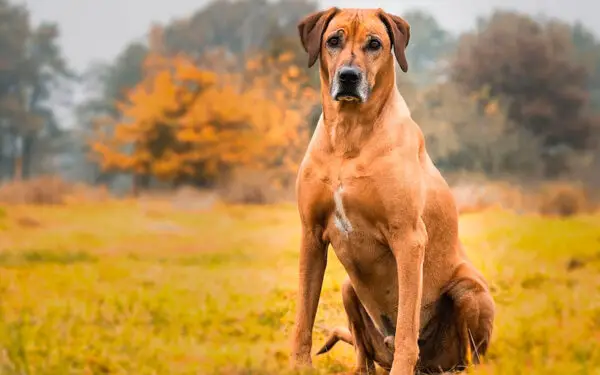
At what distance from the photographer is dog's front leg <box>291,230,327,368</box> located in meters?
4.37

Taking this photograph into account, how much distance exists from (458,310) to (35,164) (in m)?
11.6

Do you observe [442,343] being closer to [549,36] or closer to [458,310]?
[458,310]

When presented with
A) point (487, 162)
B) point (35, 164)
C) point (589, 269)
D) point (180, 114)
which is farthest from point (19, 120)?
point (589, 269)

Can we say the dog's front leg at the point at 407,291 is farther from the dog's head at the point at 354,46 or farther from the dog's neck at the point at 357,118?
the dog's head at the point at 354,46

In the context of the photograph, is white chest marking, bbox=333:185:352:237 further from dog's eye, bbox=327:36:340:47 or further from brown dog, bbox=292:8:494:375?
dog's eye, bbox=327:36:340:47

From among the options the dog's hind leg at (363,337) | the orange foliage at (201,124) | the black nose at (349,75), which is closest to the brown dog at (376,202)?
the black nose at (349,75)

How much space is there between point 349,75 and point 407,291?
3.56 ft

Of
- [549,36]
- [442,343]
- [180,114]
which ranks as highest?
[549,36]

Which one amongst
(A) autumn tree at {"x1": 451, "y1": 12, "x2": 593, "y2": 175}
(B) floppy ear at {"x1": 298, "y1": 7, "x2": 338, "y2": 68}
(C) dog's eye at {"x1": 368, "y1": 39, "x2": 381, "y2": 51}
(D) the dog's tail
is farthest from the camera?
(A) autumn tree at {"x1": 451, "y1": 12, "x2": 593, "y2": 175}

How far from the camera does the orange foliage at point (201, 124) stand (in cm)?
1381

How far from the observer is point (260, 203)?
13.6 meters

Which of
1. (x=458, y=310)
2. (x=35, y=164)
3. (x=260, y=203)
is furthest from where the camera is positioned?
(x=35, y=164)

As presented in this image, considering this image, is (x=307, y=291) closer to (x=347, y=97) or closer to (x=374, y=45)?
(x=347, y=97)

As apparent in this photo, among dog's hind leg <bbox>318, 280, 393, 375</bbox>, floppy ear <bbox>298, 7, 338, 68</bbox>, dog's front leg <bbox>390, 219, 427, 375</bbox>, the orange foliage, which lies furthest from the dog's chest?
the orange foliage
